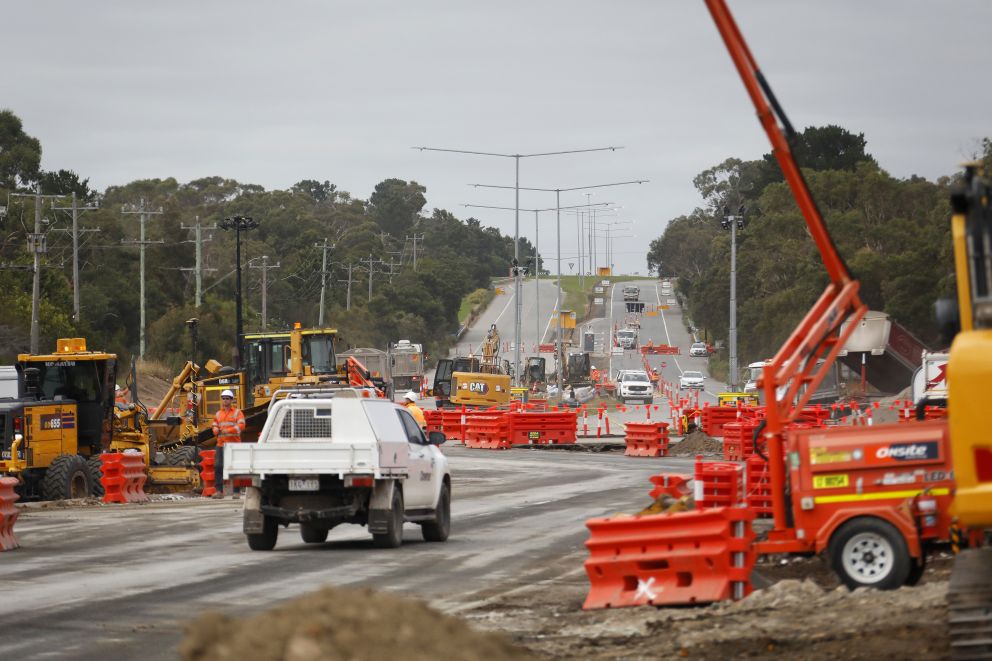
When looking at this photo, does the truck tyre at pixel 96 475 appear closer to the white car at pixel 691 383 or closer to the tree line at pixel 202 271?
the tree line at pixel 202 271

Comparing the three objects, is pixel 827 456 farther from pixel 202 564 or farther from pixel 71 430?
pixel 71 430

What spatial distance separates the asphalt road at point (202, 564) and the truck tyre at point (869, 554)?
10.7 ft

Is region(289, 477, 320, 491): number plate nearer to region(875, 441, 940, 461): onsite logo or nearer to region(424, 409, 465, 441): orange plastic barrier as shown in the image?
region(875, 441, 940, 461): onsite logo

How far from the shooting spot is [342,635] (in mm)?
6496

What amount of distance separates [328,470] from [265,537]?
4.03ft

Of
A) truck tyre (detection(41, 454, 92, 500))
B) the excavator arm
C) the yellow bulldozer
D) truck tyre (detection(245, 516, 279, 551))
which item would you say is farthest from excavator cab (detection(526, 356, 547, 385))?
the excavator arm

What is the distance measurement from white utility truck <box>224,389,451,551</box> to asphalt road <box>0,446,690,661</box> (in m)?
0.41

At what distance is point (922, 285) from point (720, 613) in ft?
234

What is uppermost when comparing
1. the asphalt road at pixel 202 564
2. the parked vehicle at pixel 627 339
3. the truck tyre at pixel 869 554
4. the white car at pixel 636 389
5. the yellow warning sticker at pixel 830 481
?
the parked vehicle at pixel 627 339

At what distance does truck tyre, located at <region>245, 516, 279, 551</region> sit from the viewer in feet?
60.8

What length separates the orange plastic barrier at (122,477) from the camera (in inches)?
1113

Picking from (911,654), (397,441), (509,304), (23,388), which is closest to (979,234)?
(911,654)

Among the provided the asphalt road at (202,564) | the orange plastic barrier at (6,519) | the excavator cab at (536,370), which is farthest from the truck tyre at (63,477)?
the excavator cab at (536,370)

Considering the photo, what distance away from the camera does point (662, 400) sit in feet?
284
